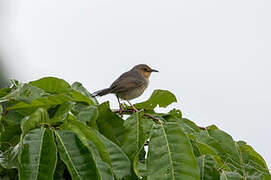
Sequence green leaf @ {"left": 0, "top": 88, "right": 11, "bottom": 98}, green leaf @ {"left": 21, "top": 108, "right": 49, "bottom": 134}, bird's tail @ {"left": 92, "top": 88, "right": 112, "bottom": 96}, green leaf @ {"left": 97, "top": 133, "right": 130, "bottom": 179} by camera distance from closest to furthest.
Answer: green leaf @ {"left": 21, "top": 108, "right": 49, "bottom": 134}
green leaf @ {"left": 97, "top": 133, "right": 130, "bottom": 179}
green leaf @ {"left": 0, "top": 88, "right": 11, "bottom": 98}
bird's tail @ {"left": 92, "top": 88, "right": 112, "bottom": 96}

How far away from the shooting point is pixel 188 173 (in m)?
2.05

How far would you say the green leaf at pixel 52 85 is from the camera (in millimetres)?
2547

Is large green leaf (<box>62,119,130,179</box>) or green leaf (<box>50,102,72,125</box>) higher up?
green leaf (<box>50,102,72,125</box>)

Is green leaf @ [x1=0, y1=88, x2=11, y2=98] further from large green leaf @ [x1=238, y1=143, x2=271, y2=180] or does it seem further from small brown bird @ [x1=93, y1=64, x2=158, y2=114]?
small brown bird @ [x1=93, y1=64, x2=158, y2=114]

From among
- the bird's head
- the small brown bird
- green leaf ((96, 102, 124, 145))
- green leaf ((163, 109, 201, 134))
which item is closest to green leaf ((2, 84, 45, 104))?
green leaf ((96, 102, 124, 145))

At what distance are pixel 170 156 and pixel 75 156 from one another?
44 centimetres

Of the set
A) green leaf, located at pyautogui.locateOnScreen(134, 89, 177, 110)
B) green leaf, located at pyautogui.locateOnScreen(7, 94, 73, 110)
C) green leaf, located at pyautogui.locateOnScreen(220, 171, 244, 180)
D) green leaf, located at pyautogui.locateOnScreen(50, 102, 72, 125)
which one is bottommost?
green leaf, located at pyautogui.locateOnScreen(220, 171, 244, 180)

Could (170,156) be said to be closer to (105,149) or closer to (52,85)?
(105,149)

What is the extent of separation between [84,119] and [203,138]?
2.31 ft

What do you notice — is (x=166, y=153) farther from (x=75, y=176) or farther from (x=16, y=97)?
(x=16, y=97)

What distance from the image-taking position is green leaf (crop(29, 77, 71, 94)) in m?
2.55

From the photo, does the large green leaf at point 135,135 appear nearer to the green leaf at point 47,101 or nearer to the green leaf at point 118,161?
the green leaf at point 118,161

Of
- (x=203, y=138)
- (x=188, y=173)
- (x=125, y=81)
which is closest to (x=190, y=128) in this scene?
(x=203, y=138)

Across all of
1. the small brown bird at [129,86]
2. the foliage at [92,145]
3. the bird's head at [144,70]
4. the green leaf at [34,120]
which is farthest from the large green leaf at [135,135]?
the bird's head at [144,70]
